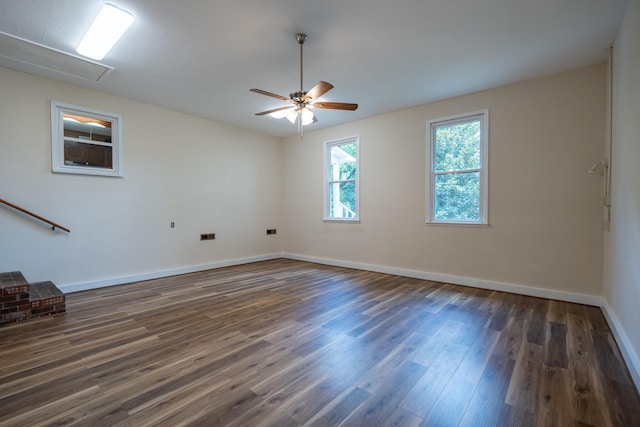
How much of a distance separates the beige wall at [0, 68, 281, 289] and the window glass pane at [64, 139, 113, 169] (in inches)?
7.8

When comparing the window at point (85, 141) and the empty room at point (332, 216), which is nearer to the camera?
the empty room at point (332, 216)

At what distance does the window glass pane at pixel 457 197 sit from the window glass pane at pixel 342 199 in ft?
5.36

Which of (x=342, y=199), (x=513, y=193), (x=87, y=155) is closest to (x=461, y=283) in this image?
(x=513, y=193)

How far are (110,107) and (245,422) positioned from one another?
4819 millimetres

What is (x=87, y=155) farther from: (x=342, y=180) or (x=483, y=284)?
(x=483, y=284)

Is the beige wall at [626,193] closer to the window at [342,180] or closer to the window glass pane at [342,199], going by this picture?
the window at [342,180]

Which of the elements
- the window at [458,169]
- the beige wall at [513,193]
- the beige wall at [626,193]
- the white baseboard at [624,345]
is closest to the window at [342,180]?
the beige wall at [513,193]

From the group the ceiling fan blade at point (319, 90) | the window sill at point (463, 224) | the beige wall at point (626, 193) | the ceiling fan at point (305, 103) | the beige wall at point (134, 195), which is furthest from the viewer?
the window sill at point (463, 224)

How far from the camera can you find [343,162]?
19.7 feet

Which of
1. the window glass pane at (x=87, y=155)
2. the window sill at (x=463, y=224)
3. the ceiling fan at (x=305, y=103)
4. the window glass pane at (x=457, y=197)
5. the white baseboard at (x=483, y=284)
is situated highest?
the ceiling fan at (x=305, y=103)

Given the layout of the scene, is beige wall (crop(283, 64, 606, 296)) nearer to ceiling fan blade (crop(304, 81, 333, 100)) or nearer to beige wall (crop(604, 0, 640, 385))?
beige wall (crop(604, 0, 640, 385))

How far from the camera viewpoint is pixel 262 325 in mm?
2914

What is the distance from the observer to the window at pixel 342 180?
227 inches

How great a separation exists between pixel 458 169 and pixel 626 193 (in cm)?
219
